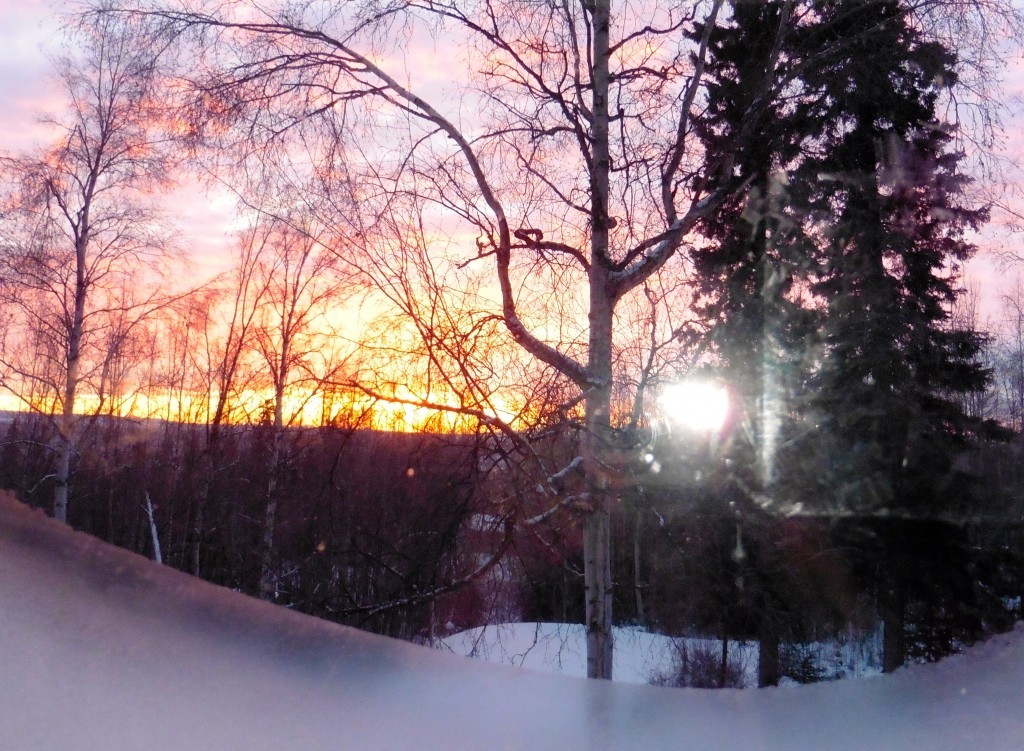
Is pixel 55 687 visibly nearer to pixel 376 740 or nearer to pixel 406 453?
pixel 376 740

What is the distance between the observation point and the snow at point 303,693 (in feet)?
7.91

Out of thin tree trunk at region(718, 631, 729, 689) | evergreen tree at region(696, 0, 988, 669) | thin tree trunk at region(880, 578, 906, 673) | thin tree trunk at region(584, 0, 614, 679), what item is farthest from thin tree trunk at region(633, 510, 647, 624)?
thin tree trunk at region(880, 578, 906, 673)

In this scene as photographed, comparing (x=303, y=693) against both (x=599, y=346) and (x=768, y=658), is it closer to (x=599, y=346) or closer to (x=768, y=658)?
(x=599, y=346)

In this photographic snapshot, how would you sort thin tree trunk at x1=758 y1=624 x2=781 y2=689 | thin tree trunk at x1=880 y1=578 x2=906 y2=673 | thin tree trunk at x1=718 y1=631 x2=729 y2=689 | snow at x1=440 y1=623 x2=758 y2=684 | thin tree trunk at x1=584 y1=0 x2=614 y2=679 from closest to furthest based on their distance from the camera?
thin tree trunk at x1=584 y1=0 x2=614 y2=679, snow at x1=440 y1=623 x2=758 y2=684, thin tree trunk at x1=880 y1=578 x2=906 y2=673, thin tree trunk at x1=758 y1=624 x2=781 y2=689, thin tree trunk at x1=718 y1=631 x2=729 y2=689

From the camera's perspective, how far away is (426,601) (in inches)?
268

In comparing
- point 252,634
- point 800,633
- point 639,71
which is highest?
point 639,71

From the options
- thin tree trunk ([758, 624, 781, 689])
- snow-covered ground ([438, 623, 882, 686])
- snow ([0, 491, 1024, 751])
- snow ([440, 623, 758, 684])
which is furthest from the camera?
thin tree trunk ([758, 624, 781, 689])

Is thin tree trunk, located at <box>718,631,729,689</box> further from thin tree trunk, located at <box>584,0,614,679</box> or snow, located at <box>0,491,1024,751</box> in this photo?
snow, located at <box>0,491,1024,751</box>

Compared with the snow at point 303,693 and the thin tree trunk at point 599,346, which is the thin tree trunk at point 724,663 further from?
the snow at point 303,693

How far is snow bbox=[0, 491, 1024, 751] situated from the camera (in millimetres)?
2410

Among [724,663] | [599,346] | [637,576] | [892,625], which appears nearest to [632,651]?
[637,576]

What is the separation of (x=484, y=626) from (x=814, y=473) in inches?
137

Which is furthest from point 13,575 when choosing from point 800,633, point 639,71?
point 800,633

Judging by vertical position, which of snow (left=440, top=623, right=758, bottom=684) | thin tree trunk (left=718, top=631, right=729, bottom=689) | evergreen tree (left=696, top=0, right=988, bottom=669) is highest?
evergreen tree (left=696, top=0, right=988, bottom=669)
